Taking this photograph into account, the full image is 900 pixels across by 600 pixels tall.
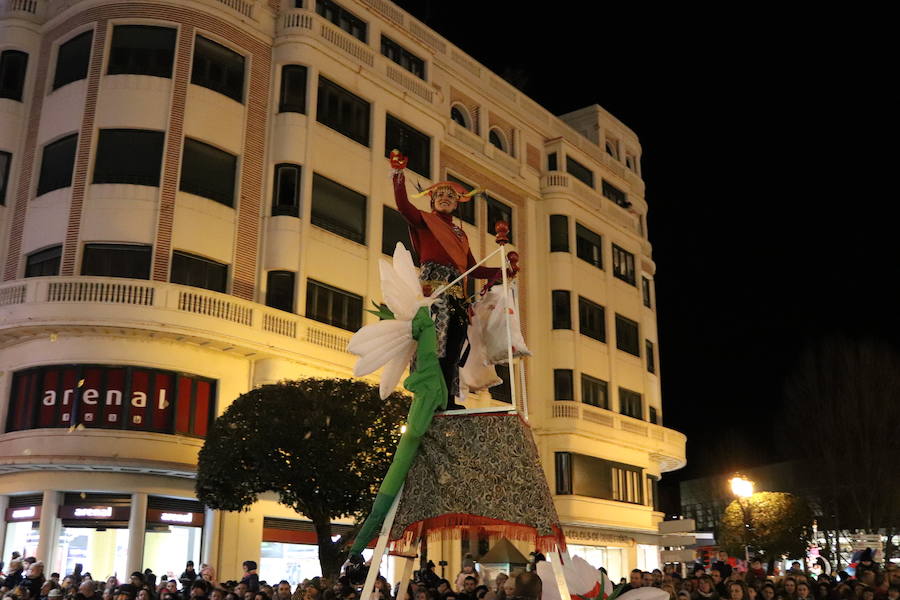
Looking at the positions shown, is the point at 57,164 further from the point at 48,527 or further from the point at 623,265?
the point at 623,265

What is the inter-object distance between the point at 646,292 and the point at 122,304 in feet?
94.4

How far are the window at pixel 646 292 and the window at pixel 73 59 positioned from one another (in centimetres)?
2750

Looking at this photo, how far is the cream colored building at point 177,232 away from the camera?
77.3 ft

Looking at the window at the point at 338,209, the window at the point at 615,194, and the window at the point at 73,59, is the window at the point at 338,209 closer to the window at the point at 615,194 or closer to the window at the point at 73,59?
the window at the point at 73,59

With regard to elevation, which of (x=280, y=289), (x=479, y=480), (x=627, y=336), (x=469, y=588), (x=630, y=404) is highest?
(x=627, y=336)

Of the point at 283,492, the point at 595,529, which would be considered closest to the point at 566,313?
the point at 595,529

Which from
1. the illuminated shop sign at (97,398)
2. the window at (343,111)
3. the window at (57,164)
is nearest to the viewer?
the illuminated shop sign at (97,398)

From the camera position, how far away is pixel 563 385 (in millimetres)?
37812

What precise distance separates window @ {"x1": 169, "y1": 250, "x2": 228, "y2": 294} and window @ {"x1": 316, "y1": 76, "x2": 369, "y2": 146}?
237 inches

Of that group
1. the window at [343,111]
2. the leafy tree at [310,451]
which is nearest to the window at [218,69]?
the window at [343,111]

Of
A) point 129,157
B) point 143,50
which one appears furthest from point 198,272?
point 143,50

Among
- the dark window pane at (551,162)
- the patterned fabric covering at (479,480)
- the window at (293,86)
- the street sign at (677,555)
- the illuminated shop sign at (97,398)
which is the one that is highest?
the dark window pane at (551,162)

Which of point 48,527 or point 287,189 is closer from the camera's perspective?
point 48,527

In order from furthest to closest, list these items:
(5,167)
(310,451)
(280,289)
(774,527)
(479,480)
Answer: (774,527) → (280,289) → (5,167) → (310,451) → (479,480)
